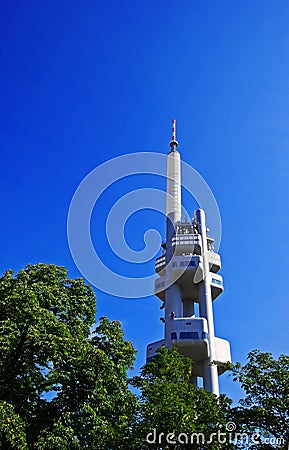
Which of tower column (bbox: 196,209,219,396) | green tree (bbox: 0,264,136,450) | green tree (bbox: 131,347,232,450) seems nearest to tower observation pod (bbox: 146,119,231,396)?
tower column (bbox: 196,209,219,396)

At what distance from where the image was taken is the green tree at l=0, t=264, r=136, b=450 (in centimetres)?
1500

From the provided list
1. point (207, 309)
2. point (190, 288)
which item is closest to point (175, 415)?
point (207, 309)

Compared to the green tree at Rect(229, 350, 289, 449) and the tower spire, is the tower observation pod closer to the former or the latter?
the tower spire

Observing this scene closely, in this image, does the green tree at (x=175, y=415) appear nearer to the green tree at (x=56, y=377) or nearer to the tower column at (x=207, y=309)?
the green tree at (x=56, y=377)

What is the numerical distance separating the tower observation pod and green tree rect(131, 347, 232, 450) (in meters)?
17.9

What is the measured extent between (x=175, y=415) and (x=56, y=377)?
5.26 metres

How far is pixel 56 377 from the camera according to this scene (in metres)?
16.4

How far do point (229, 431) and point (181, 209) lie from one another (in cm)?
3085

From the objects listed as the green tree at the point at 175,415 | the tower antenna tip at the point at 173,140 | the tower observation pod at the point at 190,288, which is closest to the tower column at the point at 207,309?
the tower observation pod at the point at 190,288

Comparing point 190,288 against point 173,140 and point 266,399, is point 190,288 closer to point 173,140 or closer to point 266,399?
point 173,140

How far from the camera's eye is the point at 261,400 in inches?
551

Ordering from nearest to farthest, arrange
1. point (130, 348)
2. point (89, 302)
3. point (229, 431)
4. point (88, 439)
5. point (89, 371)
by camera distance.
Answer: point (229, 431) → point (88, 439) → point (89, 371) → point (130, 348) → point (89, 302)

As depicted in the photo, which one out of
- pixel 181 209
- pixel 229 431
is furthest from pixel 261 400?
pixel 181 209

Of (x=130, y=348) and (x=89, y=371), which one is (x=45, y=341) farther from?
(x=130, y=348)
